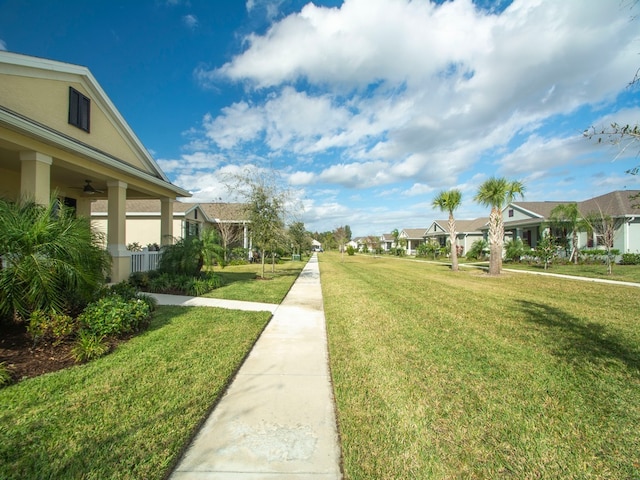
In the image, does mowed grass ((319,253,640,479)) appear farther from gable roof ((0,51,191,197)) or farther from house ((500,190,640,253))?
house ((500,190,640,253))

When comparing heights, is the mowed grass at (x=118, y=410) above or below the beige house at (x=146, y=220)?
below

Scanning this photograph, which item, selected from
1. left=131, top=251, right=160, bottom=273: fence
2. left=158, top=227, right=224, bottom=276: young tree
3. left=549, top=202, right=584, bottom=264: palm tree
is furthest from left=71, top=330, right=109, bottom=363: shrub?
left=549, top=202, right=584, bottom=264: palm tree

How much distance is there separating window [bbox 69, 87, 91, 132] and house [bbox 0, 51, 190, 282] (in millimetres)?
28

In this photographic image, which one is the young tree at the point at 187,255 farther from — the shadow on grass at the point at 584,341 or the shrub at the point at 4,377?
the shadow on grass at the point at 584,341

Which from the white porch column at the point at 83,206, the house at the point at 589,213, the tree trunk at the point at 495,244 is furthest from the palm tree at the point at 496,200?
the white porch column at the point at 83,206

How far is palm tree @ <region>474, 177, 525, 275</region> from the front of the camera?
16203 millimetres

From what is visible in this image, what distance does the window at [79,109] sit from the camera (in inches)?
365

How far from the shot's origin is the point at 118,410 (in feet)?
10.1

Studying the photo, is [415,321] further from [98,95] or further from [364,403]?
[98,95]

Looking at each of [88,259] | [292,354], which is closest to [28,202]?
[88,259]

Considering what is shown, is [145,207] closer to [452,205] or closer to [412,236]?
[452,205]

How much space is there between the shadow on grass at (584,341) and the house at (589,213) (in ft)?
51.8

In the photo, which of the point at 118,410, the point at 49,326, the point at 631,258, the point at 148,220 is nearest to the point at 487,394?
the point at 118,410

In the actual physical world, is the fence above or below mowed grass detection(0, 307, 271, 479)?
above
